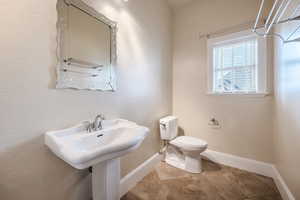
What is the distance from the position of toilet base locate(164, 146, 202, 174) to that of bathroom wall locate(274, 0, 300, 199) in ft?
3.03

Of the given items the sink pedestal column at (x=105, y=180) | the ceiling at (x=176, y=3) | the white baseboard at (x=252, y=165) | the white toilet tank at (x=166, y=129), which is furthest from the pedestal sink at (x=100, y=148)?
the ceiling at (x=176, y=3)

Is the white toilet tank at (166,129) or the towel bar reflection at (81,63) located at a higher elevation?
the towel bar reflection at (81,63)

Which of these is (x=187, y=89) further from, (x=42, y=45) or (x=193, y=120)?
(x=42, y=45)

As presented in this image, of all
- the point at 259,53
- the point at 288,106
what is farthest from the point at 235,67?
the point at 288,106

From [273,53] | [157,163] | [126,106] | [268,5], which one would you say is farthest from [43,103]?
[268,5]

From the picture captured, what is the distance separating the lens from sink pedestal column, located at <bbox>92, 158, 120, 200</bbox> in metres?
1.09

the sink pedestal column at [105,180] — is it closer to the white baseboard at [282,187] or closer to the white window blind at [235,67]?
the white baseboard at [282,187]

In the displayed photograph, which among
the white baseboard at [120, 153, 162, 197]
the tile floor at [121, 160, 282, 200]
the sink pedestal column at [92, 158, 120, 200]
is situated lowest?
the tile floor at [121, 160, 282, 200]

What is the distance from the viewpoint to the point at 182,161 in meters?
2.10

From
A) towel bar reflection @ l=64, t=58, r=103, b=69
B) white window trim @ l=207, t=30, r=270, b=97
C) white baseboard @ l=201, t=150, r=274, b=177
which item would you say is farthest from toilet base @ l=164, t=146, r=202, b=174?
towel bar reflection @ l=64, t=58, r=103, b=69

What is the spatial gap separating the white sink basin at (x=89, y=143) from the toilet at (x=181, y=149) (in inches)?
37.2

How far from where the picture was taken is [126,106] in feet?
5.31

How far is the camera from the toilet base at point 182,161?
1.95 metres

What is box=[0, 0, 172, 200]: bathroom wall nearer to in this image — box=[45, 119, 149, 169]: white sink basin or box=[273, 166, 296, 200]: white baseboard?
box=[45, 119, 149, 169]: white sink basin
